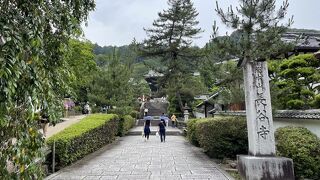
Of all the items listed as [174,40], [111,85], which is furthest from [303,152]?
[174,40]

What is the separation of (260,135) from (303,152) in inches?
45.1

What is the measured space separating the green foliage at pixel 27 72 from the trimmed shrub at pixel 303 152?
660cm

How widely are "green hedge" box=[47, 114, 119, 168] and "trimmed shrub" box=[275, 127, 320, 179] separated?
22.9 feet

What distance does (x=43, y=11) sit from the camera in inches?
134

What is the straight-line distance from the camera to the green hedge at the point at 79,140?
32.8 ft

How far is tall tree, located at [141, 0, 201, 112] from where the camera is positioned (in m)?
36.1

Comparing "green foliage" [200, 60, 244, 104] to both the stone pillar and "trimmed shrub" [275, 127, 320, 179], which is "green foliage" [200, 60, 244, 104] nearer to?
the stone pillar

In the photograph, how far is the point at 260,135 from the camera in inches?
328

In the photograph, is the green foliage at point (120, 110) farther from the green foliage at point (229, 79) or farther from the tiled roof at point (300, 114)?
the tiled roof at point (300, 114)

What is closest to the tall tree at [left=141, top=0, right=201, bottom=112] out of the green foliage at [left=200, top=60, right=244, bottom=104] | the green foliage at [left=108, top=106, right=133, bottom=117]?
the green foliage at [left=108, top=106, right=133, bottom=117]

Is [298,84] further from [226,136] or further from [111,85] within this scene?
[111,85]

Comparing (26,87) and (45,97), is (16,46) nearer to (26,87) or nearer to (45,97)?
(26,87)

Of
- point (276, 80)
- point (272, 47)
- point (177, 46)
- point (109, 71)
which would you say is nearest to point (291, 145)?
point (272, 47)

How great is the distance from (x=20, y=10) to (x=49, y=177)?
6.62 m
